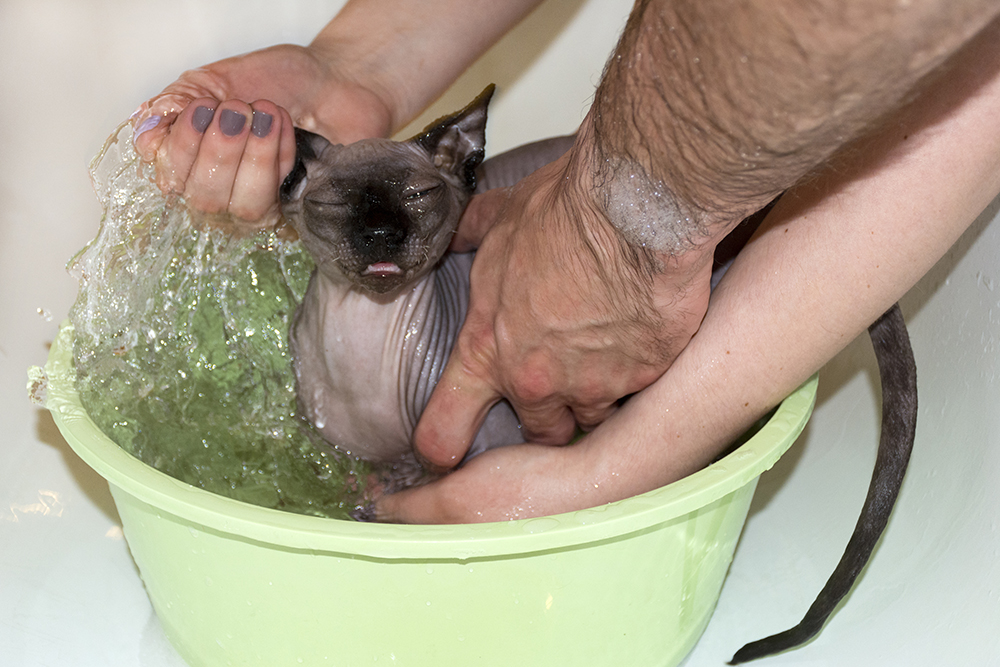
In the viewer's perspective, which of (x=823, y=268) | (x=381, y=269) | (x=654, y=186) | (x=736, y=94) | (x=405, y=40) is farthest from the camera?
(x=405, y=40)

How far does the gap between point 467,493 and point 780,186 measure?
412 mm

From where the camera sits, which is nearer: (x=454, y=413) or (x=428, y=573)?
(x=428, y=573)

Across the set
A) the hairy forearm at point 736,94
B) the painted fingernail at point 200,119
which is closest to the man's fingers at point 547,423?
the hairy forearm at point 736,94

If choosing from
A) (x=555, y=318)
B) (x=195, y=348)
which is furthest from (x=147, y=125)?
(x=555, y=318)

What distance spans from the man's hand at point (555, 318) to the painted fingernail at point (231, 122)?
0.24 meters

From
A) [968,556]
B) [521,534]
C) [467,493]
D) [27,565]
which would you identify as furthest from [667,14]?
[27,565]

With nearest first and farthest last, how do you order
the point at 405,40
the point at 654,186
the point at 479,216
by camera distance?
the point at 654,186, the point at 479,216, the point at 405,40

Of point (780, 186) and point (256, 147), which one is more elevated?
point (780, 186)

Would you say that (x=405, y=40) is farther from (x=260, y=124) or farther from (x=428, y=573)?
(x=428, y=573)

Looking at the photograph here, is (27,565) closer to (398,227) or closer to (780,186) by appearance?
(398,227)

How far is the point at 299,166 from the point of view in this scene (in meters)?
0.87

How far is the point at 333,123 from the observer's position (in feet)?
3.57

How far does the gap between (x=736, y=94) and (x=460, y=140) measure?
1.69ft

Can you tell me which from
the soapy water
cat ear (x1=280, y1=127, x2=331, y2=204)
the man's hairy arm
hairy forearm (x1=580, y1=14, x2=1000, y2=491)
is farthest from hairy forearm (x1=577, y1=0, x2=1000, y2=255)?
the soapy water
